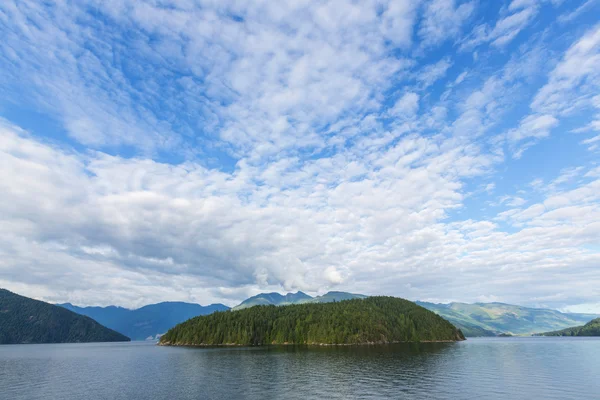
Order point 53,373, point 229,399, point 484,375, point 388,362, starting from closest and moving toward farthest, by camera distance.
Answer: point 229,399
point 484,375
point 53,373
point 388,362

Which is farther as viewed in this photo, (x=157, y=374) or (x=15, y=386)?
(x=157, y=374)

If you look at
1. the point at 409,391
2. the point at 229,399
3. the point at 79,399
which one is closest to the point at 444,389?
the point at 409,391

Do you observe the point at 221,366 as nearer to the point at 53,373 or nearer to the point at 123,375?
the point at 123,375

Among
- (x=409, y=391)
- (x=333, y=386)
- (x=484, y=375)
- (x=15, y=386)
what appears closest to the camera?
(x=409, y=391)

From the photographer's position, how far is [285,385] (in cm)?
9662

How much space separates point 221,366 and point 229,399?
69.8 metres

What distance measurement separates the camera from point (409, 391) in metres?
86.4

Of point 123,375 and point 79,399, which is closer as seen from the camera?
point 79,399

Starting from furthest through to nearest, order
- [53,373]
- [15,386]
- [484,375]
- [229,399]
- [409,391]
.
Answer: [53,373]
[484,375]
[15,386]
[409,391]
[229,399]

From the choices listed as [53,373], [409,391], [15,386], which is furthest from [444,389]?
[53,373]

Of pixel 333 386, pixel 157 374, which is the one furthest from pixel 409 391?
pixel 157 374

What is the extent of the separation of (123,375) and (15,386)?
3292 cm

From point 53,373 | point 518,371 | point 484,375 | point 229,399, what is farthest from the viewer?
point 53,373

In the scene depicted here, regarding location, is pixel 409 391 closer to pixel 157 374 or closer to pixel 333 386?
pixel 333 386
